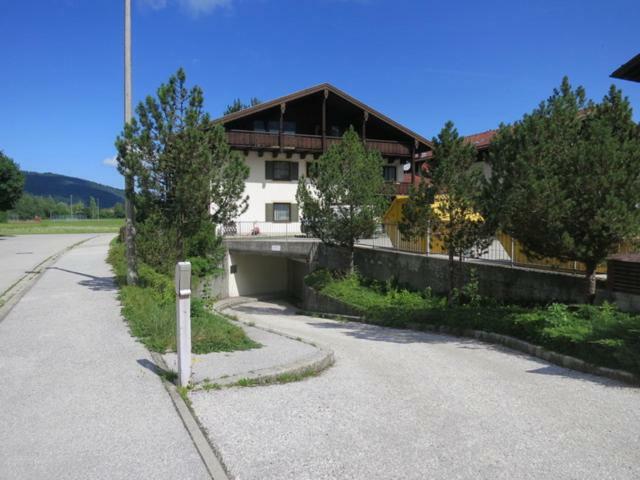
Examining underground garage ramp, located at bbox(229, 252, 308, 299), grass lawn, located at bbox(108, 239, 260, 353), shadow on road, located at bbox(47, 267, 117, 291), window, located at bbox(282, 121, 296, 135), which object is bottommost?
underground garage ramp, located at bbox(229, 252, 308, 299)

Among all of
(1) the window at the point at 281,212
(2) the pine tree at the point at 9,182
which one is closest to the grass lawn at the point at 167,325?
(1) the window at the point at 281,212

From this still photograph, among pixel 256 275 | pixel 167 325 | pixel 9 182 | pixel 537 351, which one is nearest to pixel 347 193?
pixel 167 325

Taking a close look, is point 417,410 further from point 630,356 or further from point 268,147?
point 268,147

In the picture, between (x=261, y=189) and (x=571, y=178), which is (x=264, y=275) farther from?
(x=571, y=178)

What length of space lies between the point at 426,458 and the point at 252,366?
118 inches

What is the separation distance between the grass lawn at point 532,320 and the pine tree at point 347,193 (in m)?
2.29

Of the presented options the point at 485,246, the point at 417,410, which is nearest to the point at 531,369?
the point at 417,410

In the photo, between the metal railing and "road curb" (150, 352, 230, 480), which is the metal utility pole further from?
the metal railing

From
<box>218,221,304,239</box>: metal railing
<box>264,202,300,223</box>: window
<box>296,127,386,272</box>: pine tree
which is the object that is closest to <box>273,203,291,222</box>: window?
<box>264,202,300,223</box>: window

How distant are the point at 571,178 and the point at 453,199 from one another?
4398 millimetres

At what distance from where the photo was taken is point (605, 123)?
918 cm

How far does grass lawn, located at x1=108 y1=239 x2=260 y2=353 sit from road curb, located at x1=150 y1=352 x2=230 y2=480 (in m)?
1.63

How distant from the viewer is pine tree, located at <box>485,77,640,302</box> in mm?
8484

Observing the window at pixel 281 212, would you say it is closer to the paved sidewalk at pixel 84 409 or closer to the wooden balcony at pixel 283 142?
the wooden balcony at pixel 283 142
